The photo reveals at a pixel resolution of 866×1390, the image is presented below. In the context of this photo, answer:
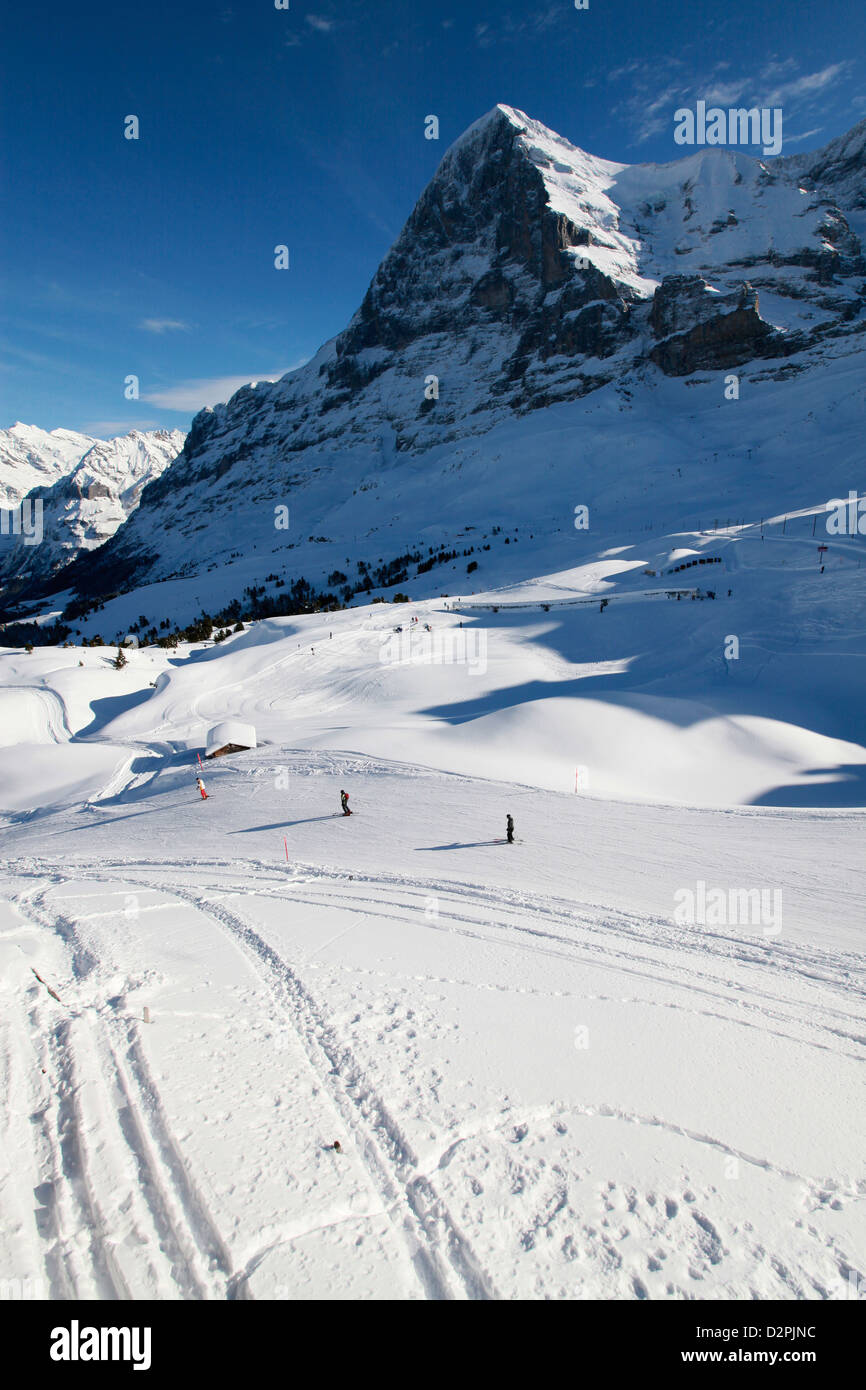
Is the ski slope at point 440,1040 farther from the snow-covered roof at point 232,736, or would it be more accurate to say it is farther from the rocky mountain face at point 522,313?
the rocky mountain face at point 522,313

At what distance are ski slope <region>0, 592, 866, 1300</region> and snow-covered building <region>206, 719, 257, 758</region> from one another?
3.84 meters

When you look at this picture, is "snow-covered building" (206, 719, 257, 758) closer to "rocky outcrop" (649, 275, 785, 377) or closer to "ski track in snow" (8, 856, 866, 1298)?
"ski track in snow" (8, 856, 866, 1298)

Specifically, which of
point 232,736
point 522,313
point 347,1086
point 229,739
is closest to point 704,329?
point 522,313

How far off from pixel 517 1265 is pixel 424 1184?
2.34ft

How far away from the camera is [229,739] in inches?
784

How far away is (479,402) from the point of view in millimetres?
114938

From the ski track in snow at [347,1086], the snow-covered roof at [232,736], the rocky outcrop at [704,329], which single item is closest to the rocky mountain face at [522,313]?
the rocky outcrop at [704,329]

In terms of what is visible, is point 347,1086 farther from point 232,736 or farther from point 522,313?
point 522,313

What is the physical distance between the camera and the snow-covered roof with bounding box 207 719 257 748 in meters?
19.7

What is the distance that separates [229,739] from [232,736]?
20cm

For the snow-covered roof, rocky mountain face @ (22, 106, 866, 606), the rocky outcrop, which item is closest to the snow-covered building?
the snow-covered roof

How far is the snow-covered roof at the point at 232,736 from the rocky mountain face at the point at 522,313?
71.0m

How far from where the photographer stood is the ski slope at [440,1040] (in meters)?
3.53
